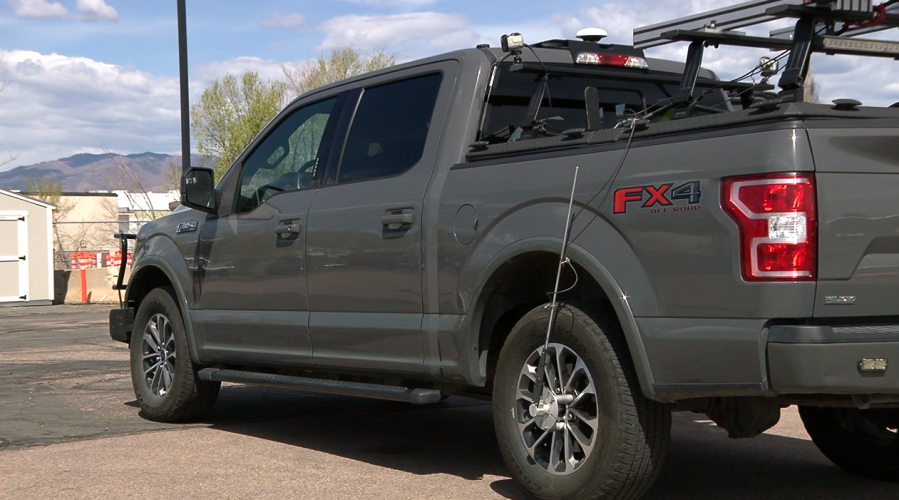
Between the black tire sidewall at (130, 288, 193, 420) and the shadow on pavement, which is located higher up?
the black tire sidewall at (130, 288, 193, 420)

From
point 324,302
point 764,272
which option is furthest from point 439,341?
point 764,272

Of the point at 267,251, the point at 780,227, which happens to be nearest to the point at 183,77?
the point at 267,251

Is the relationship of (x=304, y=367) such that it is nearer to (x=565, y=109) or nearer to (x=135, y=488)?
(x=135, y=488)

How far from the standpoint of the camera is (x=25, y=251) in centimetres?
2469

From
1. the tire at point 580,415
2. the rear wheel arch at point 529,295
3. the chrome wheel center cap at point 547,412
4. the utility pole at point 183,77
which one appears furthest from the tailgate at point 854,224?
the utility pole at point 183,77

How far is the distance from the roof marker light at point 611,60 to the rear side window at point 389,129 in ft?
2.68

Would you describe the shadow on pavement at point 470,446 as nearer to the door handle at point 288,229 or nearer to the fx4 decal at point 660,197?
the door handle at point 288,229

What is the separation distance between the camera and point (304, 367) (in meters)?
6.31

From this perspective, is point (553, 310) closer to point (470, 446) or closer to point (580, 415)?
point (580, 415)

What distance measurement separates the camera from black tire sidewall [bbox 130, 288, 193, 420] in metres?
7.29

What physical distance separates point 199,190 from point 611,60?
2.76 metres

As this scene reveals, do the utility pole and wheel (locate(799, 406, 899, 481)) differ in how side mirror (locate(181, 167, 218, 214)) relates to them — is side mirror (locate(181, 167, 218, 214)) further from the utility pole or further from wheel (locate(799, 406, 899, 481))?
the utility pole

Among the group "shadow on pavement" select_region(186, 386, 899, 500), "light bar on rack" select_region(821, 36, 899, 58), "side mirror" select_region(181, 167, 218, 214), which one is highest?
"light bar on rack" select_region(821, 36, 899, 58)

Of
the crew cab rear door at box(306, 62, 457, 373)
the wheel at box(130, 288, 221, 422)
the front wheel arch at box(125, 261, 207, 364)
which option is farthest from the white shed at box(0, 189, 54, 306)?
the crew cab rear door at box(306, 62, 457, 373)
